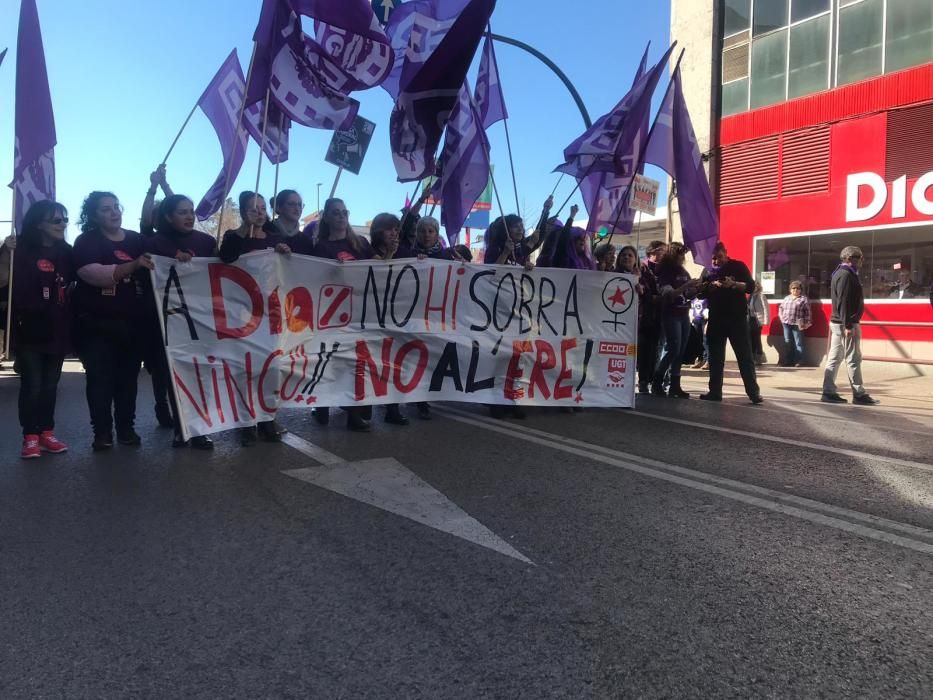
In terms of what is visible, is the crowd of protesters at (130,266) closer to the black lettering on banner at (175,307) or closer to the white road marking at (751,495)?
the black lettering on banner at (175,307)

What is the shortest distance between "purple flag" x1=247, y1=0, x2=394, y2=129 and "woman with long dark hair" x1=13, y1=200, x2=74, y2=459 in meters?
1.96

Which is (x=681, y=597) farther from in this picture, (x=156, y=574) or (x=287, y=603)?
(x=156, y=574)

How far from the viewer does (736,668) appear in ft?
7.50

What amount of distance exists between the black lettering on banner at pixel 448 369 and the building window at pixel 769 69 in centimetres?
1222

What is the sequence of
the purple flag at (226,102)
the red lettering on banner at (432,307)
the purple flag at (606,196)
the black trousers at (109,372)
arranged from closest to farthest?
the black trousers at (109,372)
the red lettering on banner at (432,307)
the purple flag at (226,102)
the purple flag at (606,196)

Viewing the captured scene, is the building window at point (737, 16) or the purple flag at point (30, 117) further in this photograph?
the building window at point (737, 16)

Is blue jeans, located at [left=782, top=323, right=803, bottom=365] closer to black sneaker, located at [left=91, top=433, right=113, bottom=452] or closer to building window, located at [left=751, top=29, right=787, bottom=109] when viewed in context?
building window, located at [left=751, top=29, right=787, bottom=109]

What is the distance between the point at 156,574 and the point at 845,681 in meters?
2.65

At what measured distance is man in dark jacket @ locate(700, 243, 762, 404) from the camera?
8.06 metres

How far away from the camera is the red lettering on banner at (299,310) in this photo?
18.7ft

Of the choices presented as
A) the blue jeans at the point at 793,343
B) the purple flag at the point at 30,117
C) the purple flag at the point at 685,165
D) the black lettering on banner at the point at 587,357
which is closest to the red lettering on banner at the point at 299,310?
the purple flag at the point at 30,117

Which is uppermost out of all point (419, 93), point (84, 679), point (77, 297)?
point (419, 93)

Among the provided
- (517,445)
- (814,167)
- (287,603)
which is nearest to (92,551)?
(287,603)

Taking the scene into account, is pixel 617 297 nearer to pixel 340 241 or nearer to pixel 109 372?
pixel 340 241
